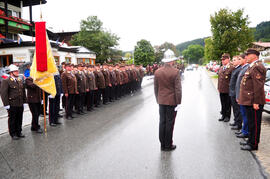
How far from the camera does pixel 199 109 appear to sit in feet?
30.8

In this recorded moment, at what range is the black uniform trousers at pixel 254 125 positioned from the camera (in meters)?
4.76

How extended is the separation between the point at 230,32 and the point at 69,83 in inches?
943

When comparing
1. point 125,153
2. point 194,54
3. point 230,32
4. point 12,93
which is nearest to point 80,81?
point 12,93

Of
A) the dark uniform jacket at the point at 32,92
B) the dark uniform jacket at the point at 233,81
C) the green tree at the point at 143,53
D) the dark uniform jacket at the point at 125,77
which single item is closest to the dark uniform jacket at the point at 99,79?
the dark uniform jacket at the point at 125,77

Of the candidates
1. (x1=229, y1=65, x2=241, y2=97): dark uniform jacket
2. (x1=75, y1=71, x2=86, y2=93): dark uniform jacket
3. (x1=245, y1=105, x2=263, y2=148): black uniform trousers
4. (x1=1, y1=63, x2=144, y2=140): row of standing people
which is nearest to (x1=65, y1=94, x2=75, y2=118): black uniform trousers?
(x1=1, y1=63, x2=144, y2=140): row of standing people

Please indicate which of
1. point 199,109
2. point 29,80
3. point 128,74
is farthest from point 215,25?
point 29,80

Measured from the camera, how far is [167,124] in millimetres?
4930

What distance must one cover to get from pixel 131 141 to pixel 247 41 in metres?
26.3

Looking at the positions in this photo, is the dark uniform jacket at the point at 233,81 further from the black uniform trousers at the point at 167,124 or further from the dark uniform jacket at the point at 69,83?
the dark uniform jacket at the point at 69,83

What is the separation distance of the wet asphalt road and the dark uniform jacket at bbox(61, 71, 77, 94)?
5.44 feet

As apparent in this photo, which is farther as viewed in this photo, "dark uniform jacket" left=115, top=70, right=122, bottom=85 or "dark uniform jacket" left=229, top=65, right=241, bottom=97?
"dark uniform jacket" left=115, top=70, right=122, bottom=85

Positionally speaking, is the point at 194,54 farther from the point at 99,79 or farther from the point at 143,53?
the point at 99,79

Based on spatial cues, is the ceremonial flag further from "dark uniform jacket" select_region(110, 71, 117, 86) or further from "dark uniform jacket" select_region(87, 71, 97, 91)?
"dark uniform jacket" select_region(110, 71, 117, 86)

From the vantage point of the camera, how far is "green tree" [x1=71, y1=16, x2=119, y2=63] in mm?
48656
